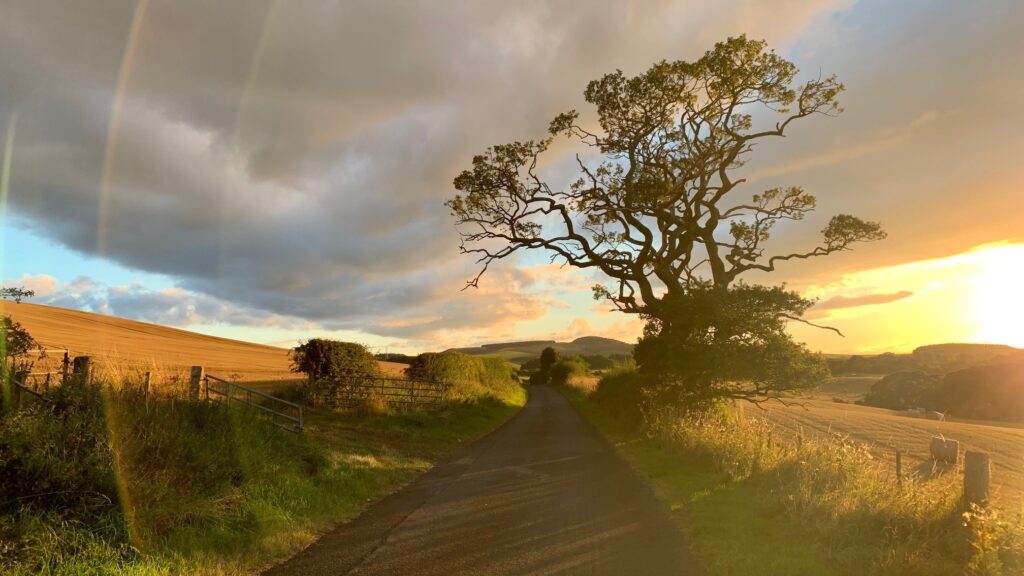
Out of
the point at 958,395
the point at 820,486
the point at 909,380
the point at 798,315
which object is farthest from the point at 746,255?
the point at 909,380

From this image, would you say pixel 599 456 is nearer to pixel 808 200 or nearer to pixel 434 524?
pixel 434 524

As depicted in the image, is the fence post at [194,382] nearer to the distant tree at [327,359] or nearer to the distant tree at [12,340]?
the distant tree at [12,340]

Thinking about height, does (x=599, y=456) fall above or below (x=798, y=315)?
below

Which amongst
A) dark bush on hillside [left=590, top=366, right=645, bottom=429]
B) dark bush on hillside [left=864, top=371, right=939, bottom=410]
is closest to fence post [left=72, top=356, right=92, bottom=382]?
dark bush on hillside [left=590, top=366, right=645, bottom=429]

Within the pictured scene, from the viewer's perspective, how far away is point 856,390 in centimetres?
7769

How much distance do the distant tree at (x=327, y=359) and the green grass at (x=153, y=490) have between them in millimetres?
13458

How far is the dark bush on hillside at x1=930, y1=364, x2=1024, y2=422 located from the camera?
47.5 metres

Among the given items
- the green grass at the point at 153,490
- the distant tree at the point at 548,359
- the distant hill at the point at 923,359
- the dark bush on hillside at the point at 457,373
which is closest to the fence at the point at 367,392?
the dark bush on hillside at the point at 457,373

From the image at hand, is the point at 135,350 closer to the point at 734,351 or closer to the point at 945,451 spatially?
the point at 734,351

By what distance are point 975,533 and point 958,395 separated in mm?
59665

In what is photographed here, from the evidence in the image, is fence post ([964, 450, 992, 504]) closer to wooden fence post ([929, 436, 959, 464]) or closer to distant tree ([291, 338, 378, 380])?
wooden fence post ([929, 436, 959, 464])

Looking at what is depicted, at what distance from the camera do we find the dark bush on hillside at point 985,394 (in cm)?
4750

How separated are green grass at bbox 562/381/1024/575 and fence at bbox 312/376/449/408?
51.9 ft

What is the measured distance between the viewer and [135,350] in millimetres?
44156
